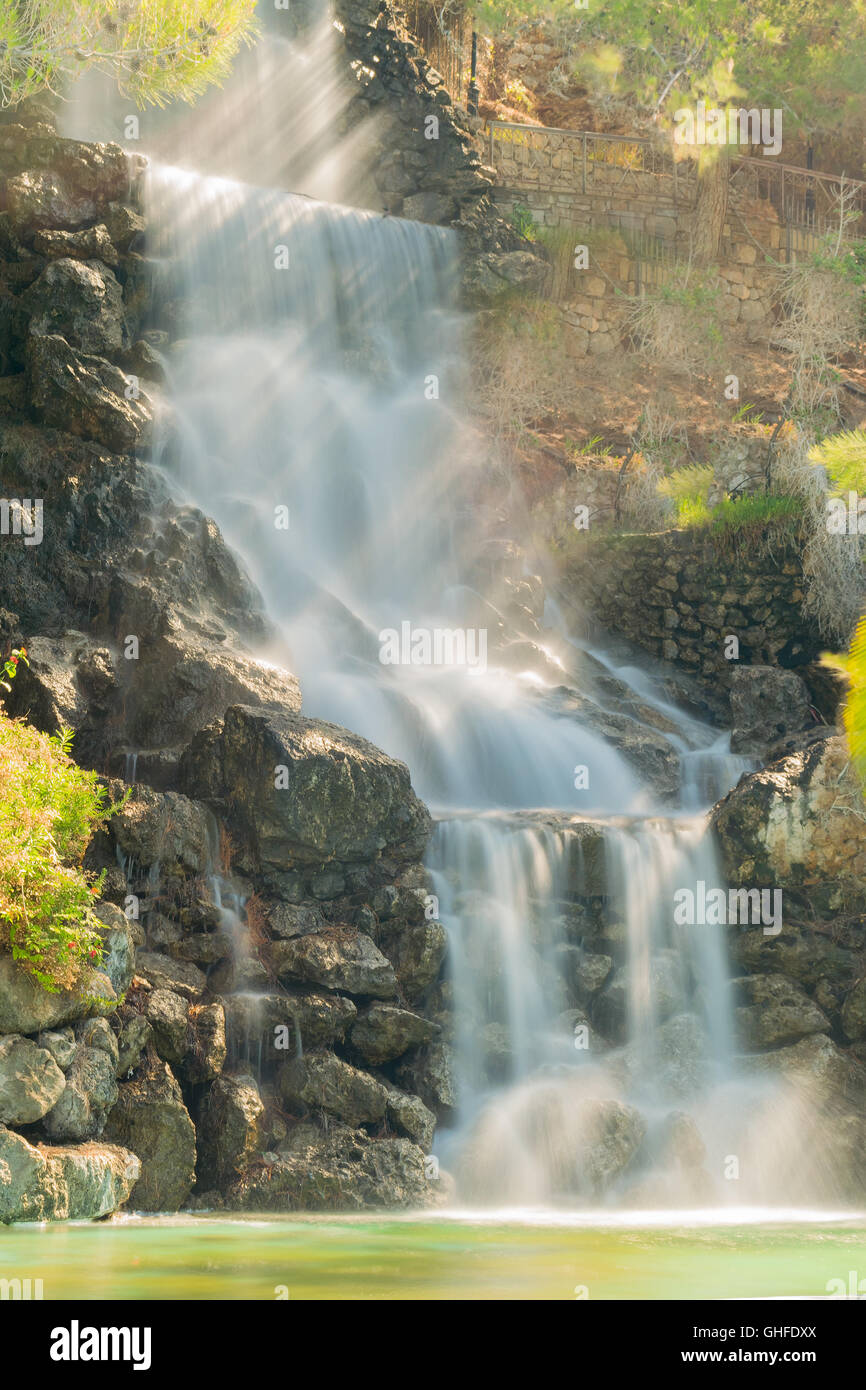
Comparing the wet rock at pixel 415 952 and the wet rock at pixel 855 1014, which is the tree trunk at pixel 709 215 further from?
the wet rock at pixel 415 952

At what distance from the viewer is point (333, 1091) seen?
34.5 feet

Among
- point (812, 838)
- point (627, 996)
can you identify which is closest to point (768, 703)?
point (812, 838)

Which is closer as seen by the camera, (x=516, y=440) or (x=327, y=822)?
(x=327, y=822)

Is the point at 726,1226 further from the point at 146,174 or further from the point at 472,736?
the point at 146,174

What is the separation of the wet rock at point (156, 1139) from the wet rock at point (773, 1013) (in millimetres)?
5142

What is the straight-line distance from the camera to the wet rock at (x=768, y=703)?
17.1m

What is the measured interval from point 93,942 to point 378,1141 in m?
2.67

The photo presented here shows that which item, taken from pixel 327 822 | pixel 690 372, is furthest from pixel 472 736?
pixel 690 372

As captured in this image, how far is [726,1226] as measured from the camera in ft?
31.1

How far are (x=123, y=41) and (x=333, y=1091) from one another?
11824 millimetres

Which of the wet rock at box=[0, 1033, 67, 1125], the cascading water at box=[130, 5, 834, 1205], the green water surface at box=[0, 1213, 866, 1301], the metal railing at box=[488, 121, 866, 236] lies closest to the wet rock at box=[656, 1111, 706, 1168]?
the cascading water at box=[130, 5, 834, 1205]

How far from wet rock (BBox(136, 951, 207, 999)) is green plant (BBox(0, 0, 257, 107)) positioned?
30.9 ft

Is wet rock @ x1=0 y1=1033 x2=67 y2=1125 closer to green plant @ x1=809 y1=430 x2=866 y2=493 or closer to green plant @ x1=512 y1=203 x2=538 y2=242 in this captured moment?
green plant @ x1=809 y1=430 x2=866 y2=493

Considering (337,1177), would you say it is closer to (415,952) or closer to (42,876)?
(415,952)
